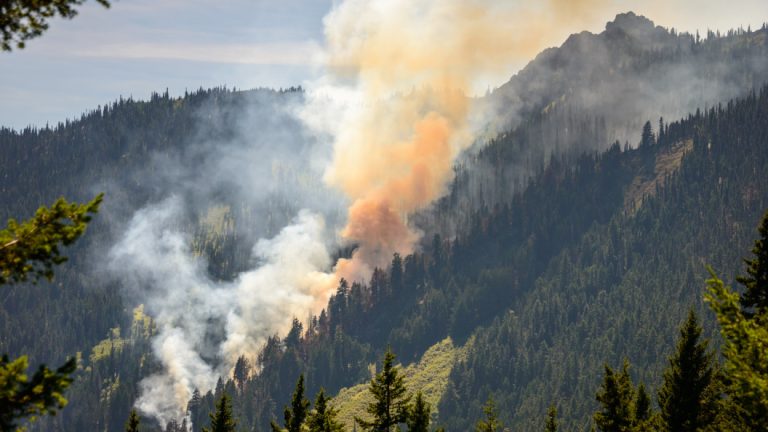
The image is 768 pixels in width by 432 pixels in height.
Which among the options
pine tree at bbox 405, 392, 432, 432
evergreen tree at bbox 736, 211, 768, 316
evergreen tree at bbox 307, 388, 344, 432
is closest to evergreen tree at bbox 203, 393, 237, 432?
evergreen tree at bbox 307, 388, 344, 432

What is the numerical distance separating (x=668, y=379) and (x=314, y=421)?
822 inches

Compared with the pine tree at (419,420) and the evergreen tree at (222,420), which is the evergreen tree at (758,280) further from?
the evergreen tree at (222,420)

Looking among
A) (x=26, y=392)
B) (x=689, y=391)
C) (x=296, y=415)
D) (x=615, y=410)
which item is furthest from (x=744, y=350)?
(x=296, y=415)

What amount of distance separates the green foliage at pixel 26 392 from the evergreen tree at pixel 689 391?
39.1 meters

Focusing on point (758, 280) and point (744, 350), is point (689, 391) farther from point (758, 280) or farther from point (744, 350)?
point (744, 350)

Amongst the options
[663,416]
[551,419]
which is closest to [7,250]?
[663,416]

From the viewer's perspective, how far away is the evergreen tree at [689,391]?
50.4 metres

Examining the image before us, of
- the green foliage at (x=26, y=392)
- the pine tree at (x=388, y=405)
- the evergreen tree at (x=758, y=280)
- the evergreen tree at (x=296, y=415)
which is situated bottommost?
the evergreen tree at (x=296, y=415)

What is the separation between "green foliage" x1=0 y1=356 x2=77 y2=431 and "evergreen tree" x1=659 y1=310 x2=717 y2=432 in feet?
128

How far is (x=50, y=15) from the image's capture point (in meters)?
19.4

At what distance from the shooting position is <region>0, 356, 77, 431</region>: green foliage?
1834cm

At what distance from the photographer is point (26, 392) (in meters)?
18.5

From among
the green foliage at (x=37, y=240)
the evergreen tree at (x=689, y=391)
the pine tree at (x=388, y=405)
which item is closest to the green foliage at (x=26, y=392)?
the green foliage at (x=37, y=240)

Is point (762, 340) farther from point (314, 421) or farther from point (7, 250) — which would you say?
point (314, 421)
